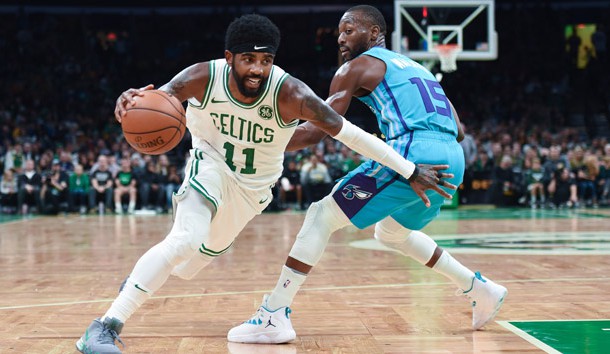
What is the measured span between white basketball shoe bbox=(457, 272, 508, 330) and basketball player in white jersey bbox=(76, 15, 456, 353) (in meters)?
0.70

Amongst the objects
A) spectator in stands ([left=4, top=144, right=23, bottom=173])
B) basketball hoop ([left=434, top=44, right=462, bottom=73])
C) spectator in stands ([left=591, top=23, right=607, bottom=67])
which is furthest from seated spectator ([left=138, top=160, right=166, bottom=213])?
spectator in stands ([left=591, top=23, right=607, bottom=67])

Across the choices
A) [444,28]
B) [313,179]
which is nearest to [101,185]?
[313,179]

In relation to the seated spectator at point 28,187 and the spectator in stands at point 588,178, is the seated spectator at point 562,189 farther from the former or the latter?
the seated spectator at point 28,187

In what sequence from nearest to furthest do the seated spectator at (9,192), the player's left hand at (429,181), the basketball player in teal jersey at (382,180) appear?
the player's left hand at (429,181), the basketball player in teal jersey at (382,180), the seated spectator at (9,192)

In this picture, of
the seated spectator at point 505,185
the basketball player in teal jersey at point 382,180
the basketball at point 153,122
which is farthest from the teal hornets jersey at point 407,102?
the seated spectator at point 505,185

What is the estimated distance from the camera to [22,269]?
23.9 ft

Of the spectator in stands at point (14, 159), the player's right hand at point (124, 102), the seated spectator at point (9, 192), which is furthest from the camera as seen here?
the spectator in stands at point (14, 159)

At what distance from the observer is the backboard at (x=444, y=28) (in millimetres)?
16469

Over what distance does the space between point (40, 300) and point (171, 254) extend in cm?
201

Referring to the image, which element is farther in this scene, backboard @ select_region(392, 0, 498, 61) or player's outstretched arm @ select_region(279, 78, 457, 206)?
backboard @ select_region(392, 0, 498, 61)

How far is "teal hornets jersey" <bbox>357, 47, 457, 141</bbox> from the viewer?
177 inches

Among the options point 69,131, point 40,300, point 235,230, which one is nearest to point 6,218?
point 69,131

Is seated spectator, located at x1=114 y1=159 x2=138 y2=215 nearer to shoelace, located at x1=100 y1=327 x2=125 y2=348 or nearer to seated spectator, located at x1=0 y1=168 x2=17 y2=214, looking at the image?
seated spectator, located at x1=0 y1=168 x2=17 y2=214

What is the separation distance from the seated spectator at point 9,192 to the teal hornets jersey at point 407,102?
14562 millimetres
